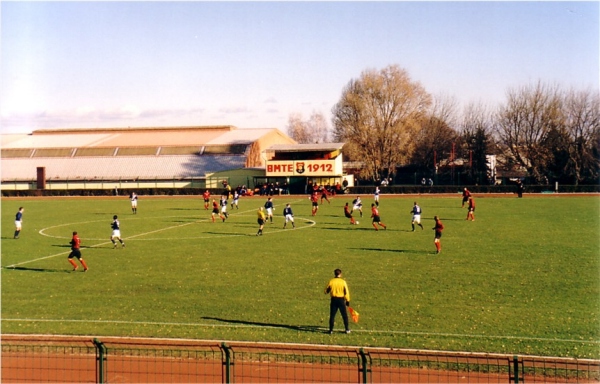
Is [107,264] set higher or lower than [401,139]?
lower

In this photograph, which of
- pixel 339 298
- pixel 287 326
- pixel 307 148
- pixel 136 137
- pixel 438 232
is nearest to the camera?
pixel 339 298

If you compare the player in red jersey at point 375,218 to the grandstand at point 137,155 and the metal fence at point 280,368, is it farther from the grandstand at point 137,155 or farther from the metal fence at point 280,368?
the grandstand at point 137,155

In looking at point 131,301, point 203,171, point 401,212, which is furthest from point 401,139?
point 131,301

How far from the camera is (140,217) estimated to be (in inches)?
1769

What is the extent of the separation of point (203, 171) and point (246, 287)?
2609 inches

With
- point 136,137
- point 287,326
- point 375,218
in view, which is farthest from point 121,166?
point 287,326

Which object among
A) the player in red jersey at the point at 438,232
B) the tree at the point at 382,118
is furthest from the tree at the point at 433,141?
the player in red jersey at the point at 438,232

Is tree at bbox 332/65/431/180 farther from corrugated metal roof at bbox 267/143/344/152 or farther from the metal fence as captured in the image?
the metal fence

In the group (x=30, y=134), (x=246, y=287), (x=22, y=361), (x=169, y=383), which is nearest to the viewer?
(x=169, y=383)

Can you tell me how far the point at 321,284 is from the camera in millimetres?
20016

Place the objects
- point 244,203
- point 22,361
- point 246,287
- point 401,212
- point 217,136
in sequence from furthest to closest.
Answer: point 217,136 < point 244,203 < point 401,212 < point 246,287 < point 22,361

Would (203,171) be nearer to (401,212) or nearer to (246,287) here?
(401,212)

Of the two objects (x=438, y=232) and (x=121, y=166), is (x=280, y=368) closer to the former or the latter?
(x=438, y=232)

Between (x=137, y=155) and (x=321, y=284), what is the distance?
250 feet
